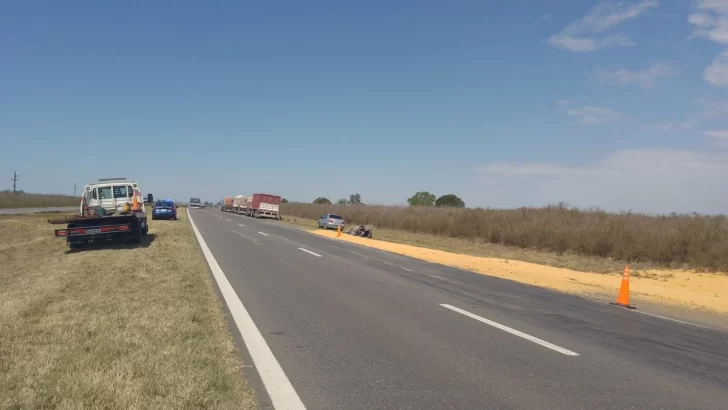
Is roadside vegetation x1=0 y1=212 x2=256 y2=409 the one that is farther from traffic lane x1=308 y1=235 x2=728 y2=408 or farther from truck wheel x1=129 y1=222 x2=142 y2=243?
truck wheel x1=129 y1=222 x2=142 y2=243

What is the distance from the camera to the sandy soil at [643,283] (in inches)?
581

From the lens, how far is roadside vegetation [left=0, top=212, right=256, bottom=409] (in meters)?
4.83

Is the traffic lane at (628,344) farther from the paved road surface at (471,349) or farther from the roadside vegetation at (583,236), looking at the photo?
the roadside vegetation at (583,236)

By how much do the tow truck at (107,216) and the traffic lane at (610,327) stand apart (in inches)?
449

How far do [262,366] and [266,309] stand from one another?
3444 millimetres

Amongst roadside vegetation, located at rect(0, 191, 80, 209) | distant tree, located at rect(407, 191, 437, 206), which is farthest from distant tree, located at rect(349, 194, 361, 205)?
roadside vegetation, located at rect(0, 191, 80, 209)

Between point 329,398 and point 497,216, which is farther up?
point 497,216

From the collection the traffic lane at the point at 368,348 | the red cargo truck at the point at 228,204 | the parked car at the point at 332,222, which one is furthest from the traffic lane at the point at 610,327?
the red cargo truck at the point at 228,204

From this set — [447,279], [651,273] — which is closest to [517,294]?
[447,279]

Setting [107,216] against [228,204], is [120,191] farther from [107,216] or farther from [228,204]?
[228,204]

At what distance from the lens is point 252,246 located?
23078 mm

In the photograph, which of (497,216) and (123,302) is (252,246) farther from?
(497,216)

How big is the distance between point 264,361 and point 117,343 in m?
1.78

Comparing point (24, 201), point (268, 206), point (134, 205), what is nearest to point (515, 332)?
point (134, 205)
